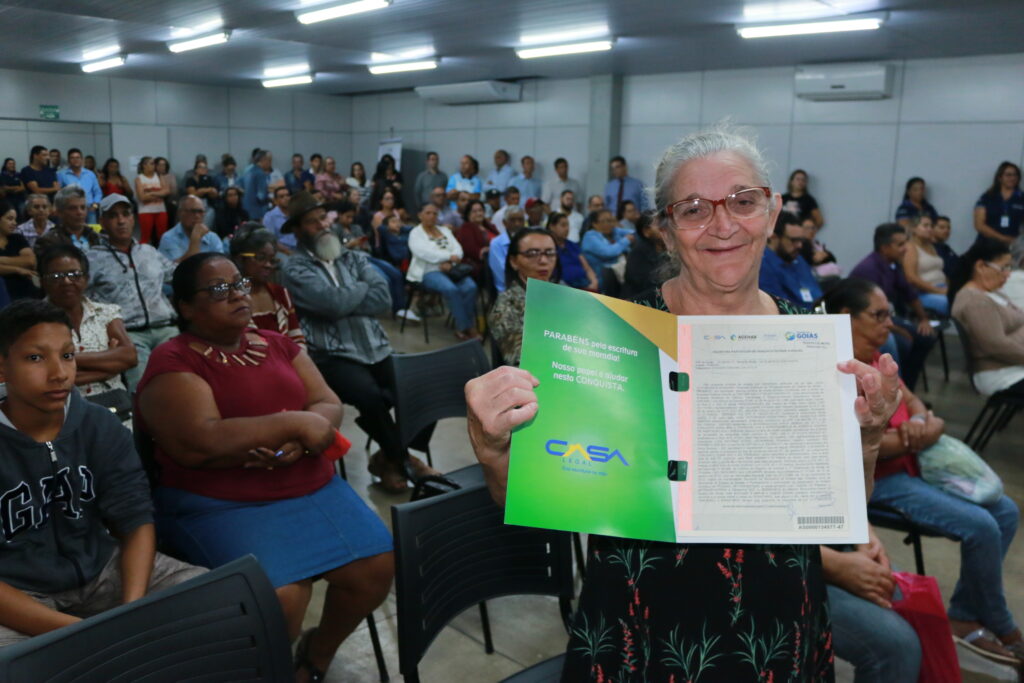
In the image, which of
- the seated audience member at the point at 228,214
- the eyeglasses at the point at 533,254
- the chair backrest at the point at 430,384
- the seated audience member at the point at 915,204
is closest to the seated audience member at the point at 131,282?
the chair backrest at the point at 430,384

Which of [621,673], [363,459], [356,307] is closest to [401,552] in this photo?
[621,673]

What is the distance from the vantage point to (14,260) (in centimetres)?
467

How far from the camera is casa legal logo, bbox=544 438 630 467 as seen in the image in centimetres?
101

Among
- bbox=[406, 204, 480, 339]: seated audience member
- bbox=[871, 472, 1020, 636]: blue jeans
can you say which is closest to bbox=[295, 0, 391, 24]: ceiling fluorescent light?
bbox=[406, 204, 480, 339]: seated audience member

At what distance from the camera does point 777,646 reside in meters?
1.21

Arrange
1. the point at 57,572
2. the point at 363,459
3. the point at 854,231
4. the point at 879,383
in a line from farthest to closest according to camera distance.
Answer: the point at 854,231 < the point at 363,459 < the point at 57,572 < the point at 879,383

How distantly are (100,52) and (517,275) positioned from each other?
9.18 metres

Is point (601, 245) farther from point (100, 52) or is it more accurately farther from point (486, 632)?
point (100, 52)

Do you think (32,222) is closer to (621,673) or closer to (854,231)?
(621,673)

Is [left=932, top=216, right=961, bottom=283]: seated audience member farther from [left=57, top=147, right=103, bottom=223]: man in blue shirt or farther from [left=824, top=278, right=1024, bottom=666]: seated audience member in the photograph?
[left=57, top=147, right=103, bottom=223]: man in blue shirt

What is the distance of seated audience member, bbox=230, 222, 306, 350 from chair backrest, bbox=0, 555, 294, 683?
246 cm

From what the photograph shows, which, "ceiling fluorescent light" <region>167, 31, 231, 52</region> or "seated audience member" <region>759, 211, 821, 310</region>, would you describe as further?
"ceiling fluorescent light" <region>167, 31, 231, 52</region>

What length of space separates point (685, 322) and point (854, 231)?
9.85 m

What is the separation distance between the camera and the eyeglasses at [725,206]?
3.92 ft
